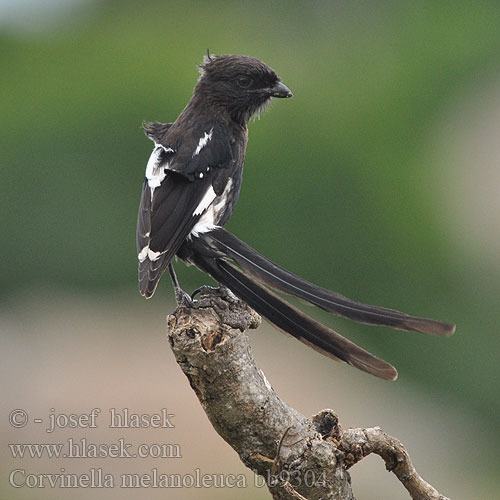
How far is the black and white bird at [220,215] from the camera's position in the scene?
2187 mm

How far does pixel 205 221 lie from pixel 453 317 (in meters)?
3.57

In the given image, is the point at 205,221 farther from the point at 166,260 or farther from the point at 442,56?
the point at 442,56

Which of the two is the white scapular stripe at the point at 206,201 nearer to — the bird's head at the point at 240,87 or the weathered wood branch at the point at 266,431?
the bird's head at the point at 240,87

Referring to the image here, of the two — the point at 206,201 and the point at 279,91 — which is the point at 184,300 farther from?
the point at 279,91

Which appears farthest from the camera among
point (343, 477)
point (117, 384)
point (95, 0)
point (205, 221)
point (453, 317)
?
point (95, 0)

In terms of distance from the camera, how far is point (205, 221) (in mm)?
2672

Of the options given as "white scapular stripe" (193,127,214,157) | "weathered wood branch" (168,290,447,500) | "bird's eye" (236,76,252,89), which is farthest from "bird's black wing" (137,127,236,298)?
"weathered wood branch" (168,290,447,500)

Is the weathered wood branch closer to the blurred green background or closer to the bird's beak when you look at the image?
the bird's beak

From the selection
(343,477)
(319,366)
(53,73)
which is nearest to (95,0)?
(53,73)

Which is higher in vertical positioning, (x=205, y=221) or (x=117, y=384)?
(x=205, y=221)

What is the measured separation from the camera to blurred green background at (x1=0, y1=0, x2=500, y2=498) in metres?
5.56

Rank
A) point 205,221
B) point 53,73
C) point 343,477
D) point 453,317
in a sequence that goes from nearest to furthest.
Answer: point 343,477, point 205,221, point 453,317, point 53,73

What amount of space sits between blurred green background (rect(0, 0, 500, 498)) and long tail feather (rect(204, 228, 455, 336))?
2.15m

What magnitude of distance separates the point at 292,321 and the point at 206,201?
1.80 feet
